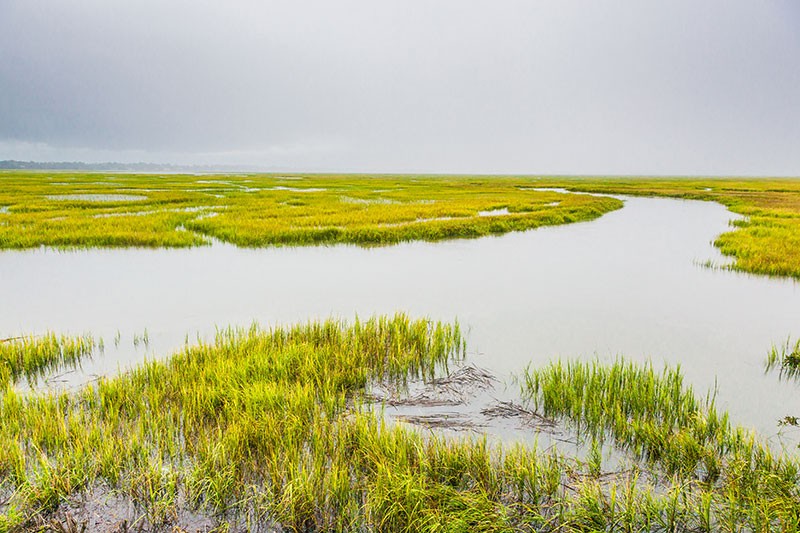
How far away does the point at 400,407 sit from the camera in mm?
4105

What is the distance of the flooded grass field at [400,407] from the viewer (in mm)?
2670

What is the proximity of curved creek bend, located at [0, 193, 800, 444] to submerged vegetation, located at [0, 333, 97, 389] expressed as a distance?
283 millimetres

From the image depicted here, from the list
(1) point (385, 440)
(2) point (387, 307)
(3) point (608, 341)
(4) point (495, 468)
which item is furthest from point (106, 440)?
(3) point (608, 341)

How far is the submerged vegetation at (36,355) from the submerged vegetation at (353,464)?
3.85 feet

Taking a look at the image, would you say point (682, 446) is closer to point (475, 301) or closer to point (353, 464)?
point (353, 464)

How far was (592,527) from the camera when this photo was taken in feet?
8.33

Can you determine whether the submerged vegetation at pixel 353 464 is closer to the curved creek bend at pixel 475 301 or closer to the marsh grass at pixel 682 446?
the marsh grass at pixel 682 446

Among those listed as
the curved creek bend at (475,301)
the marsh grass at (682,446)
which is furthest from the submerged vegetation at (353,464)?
the curved creek bend at (475,301)

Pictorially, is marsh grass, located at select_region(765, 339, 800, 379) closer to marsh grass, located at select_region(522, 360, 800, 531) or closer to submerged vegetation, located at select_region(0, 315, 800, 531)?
marsh grass, located at select_region(522, 360, 800, 531)

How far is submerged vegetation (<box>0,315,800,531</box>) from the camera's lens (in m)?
2.59

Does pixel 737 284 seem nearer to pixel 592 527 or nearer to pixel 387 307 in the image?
pixel 387 307

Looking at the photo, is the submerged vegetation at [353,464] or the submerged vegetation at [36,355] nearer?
the submerged vegetation at [353,464]

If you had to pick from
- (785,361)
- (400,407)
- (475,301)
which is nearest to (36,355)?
(400,407)

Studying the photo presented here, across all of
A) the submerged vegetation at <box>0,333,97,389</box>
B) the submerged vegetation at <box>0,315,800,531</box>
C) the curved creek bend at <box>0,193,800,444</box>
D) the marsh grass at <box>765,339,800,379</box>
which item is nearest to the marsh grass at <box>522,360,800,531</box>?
the submerged vegetation at <box>0,315,800,531</box>
